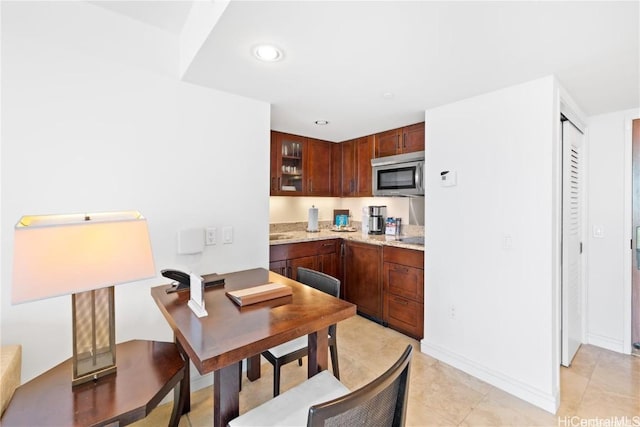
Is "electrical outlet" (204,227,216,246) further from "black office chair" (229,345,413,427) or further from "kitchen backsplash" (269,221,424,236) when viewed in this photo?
"kitchen backsplash" (269,221,424,236)

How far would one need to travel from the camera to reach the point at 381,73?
1819 millimetres

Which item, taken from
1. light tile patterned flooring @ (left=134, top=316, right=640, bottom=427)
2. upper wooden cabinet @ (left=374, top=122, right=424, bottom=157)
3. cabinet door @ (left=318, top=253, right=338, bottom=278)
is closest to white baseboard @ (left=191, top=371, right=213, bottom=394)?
light tile patterned flooring @ (left=134, top=316, right=640, bottom=427)

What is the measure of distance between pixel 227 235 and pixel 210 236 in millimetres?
127

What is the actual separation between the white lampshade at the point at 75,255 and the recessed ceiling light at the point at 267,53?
1.08 m

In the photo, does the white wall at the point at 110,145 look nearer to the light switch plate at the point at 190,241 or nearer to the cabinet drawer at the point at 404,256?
the light switch plate at the point at 190,241

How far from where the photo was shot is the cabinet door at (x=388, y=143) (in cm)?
316

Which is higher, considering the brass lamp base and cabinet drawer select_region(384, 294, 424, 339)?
the brass lamp base

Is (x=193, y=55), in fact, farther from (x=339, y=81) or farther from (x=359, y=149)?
(x=359, y=149)

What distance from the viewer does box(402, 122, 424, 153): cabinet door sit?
2919 millimetres

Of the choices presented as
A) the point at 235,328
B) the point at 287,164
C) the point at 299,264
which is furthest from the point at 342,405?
the point at 287,164

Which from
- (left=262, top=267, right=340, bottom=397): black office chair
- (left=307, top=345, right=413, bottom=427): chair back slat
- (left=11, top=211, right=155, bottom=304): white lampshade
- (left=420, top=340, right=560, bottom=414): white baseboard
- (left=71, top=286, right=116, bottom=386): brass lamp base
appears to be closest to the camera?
(left=307, top=345, right=413, bottom=427): chair back slat

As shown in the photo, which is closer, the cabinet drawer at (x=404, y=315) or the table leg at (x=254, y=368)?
the table leg at (x=254, y=368)

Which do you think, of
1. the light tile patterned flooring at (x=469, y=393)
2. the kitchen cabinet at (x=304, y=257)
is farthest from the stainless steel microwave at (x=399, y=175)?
the light tile patterned flooring at (x=469, y=393)

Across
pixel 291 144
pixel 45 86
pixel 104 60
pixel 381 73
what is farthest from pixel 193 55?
pixel 291 144
